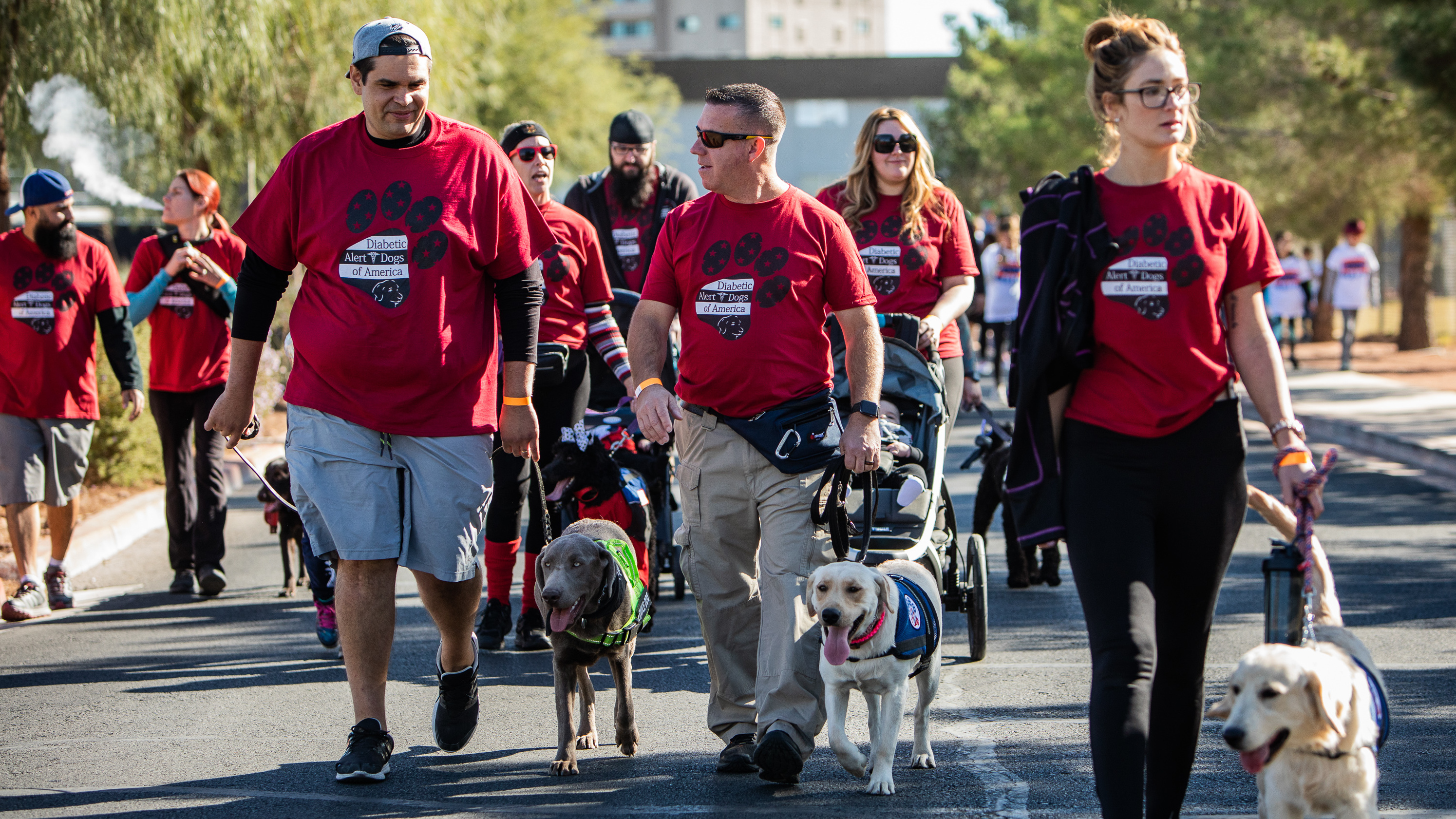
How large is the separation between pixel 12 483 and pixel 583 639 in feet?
14.4

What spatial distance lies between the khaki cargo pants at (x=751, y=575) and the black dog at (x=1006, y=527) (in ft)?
9.39

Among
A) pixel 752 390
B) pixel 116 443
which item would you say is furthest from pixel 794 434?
pixel 116 443

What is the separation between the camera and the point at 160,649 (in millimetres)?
7375

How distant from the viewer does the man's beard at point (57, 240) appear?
8172 mm

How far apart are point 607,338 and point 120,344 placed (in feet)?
10.1

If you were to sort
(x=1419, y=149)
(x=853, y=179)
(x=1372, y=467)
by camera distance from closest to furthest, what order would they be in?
(x=853, y=179) → (x=1372, y=467) → (x=1419, y=149)

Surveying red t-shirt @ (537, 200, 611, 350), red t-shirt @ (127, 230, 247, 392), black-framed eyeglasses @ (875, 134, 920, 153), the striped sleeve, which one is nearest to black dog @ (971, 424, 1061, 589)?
black-framed eyeglasses @ (875, 134, 920, 153)

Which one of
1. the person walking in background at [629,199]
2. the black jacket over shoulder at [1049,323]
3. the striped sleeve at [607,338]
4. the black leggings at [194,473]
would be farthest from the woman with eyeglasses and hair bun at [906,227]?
the black leggings at [194,473]

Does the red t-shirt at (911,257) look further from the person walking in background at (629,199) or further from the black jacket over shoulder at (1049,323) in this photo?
the black jacket over shoulder at (1049,323)

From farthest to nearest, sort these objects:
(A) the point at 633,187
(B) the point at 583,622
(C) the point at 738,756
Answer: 1. (A) the point at 633,187
2. (B) the point at 583,622
3. (C) the point at 738,756

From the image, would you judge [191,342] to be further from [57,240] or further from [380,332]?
[380,332]

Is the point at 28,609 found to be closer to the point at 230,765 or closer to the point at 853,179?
the point at 230,765

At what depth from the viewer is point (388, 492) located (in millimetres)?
4930

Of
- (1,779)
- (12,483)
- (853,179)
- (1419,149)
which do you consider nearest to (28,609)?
(12,483)
